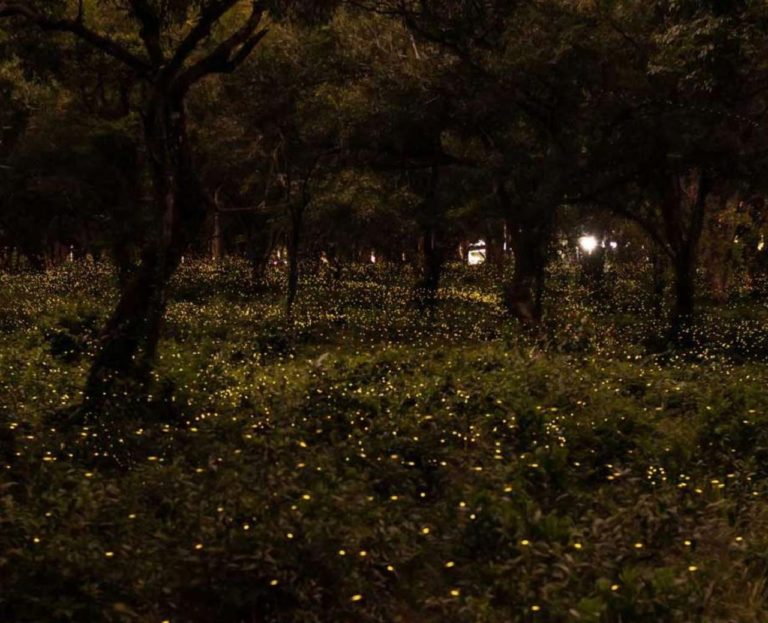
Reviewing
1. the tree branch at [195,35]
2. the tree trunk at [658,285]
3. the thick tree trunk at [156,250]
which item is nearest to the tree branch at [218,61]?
the tree branch at [195,35]

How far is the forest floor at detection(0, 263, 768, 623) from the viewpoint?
5.20 meters

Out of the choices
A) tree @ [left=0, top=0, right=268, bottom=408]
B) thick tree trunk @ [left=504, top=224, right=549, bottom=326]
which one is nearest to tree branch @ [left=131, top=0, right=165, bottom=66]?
tree @ [left=0, top=0, right=268, bottom=408]

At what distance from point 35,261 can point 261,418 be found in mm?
36407

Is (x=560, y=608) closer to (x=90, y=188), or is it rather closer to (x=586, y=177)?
(x=586, y=177)

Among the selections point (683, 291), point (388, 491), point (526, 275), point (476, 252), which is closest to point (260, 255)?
point (526, 275)

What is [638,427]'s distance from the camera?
9.27 metres

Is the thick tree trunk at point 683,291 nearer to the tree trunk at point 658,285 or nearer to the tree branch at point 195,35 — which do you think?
the tree trunk at point 658,285

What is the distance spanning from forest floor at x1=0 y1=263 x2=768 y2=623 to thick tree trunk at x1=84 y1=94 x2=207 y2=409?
645mm

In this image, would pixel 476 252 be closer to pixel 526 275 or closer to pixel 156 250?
pixel 526 275

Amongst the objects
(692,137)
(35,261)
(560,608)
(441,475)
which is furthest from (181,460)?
(35,261)

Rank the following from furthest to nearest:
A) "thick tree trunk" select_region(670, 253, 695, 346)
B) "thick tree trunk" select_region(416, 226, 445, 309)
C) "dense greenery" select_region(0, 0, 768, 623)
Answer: "thick tree trunk" select_region(416, 226, 445, 309) < "thick tree trunk" select_region(670, 253, 695, 346) < "dense greenery" select_region(0, 0, 768, 623)

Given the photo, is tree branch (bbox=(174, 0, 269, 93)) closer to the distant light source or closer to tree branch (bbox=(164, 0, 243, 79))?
tree branch (bbox=(164, 0, 243, 79))

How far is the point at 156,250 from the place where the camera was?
10.2 metres

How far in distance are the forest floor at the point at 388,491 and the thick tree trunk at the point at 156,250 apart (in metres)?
0.64
